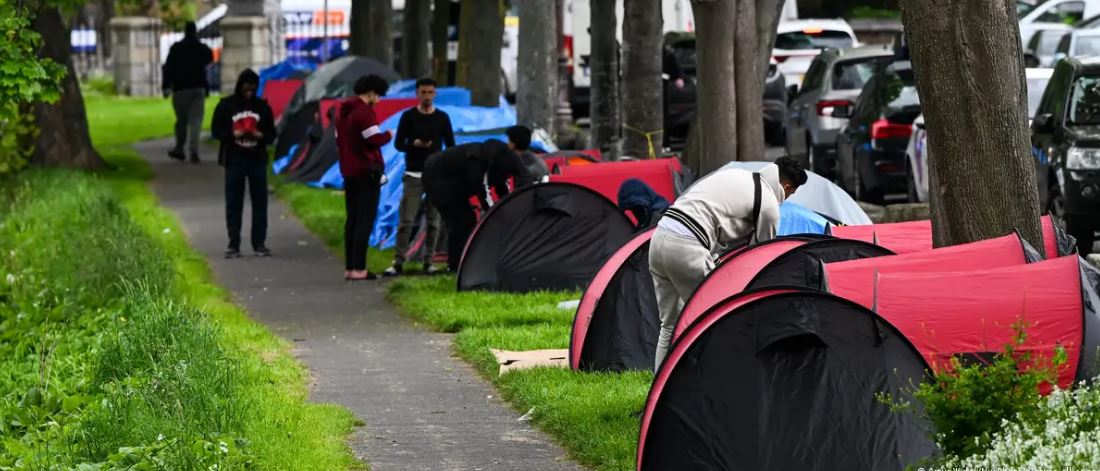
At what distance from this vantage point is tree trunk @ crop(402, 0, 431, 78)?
111 feet

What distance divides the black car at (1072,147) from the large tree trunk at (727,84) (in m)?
2.38

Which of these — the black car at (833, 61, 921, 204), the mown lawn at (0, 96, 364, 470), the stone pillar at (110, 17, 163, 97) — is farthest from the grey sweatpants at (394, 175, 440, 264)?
the stone pillar at (110, 17, 163, 97)

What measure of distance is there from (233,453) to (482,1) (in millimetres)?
16950

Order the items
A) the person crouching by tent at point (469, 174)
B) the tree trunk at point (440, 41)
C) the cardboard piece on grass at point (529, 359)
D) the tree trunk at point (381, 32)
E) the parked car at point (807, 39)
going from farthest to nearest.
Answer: the tree trunk at point (381, 32) < the tree trunk at point (440, 41) < the parked car at point (807, 39) < the person crouching by tent at point (469, 174) < the cardboard piece on grass at point (529, 359)

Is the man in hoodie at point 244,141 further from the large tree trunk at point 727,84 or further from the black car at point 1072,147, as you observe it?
the black car at point 1072,147

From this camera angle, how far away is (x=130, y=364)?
11.1 m

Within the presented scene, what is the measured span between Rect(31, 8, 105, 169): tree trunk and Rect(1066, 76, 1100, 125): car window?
1549 cm

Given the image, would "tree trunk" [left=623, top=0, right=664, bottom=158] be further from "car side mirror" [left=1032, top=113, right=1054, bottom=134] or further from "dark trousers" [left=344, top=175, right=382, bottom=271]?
"car side mirror" [left=1032, top=113, right=1054, bottom=134]

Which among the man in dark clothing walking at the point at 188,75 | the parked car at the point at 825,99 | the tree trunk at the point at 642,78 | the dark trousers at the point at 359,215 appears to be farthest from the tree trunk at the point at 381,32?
the dark trousers at the point at 359,215

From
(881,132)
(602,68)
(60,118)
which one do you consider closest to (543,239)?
(881,132)

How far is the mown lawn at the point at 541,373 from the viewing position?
9.68 m

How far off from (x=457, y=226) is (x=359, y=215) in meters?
0.95

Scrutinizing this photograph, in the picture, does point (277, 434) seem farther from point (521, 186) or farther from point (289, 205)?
point (289, 205)

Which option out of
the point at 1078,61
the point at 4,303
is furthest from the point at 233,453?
the point at 1078,61
